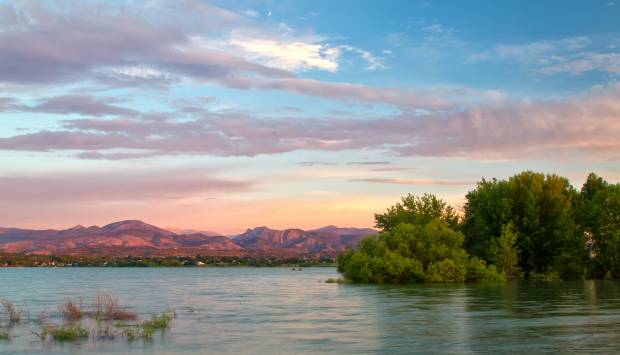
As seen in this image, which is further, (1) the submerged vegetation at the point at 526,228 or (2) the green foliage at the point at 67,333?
(1) the submerged vegetation at the point at 526,228

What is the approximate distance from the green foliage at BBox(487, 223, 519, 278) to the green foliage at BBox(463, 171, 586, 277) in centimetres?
84

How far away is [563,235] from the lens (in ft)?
303

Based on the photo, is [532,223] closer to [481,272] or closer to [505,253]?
[505,253]

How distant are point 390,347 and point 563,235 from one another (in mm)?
71819

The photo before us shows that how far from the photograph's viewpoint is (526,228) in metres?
94.8

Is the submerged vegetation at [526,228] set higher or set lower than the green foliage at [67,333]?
higher

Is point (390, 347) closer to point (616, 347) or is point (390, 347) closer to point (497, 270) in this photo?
point (616, 347)

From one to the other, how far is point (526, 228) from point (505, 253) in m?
8.21

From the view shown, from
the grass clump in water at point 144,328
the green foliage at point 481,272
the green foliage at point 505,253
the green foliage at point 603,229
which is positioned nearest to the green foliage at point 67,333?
the grass clump in water at point 144,328

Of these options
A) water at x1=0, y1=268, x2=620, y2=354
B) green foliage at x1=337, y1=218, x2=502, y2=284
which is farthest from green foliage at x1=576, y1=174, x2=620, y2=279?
water at x1=0, y1=268, x2=620, y2=354

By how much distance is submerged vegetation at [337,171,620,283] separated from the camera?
85019 mm

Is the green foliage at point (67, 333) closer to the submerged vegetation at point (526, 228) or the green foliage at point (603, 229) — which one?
the submerged vegetation at point (526, 228)

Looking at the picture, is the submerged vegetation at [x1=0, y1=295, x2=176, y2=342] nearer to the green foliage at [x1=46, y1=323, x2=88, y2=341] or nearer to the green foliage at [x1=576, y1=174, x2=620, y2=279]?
the green foliage at [x1=46, y1=323, x2=88, y2=341]

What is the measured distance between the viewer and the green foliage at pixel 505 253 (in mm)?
88688
